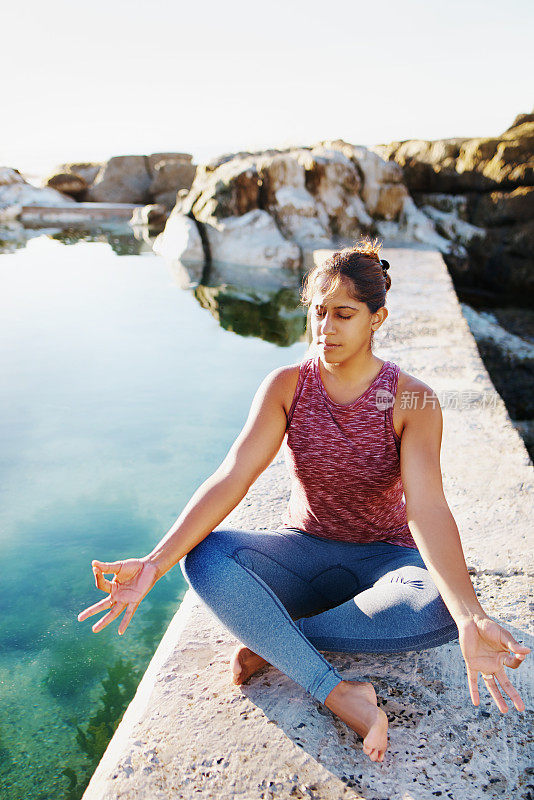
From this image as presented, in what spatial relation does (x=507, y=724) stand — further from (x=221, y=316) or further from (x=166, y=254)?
(x=166, y=254)

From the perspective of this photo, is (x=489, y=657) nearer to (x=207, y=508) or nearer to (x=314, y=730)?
(x=314, y=730)

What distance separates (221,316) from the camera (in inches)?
295

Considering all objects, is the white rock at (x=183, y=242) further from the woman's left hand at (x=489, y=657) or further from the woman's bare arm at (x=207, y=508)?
the woman's left hand at (x=489, y=657)

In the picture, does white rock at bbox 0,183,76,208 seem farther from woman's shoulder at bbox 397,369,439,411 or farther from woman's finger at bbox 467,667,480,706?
woman's finger at bbox 467,667,480,706

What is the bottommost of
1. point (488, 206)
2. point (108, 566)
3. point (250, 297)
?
point (250, 297)

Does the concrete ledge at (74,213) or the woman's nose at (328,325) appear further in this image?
the concrete ledge at (74,213)

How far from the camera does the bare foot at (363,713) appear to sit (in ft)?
4.67

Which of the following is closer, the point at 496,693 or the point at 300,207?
the point at 496,693

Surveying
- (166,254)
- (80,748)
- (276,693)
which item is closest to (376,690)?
(276,693)

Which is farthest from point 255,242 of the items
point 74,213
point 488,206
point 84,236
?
point 74,213

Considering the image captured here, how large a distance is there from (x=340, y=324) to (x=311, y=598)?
32.2 inches

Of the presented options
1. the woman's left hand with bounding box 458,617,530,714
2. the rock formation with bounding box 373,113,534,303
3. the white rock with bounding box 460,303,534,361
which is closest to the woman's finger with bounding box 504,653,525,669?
the woman's left hand with bounding box 458,617,530,714

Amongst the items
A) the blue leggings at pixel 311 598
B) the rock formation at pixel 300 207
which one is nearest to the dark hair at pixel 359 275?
the blue leggings at pixel 311 598

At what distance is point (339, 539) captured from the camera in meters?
1.93
